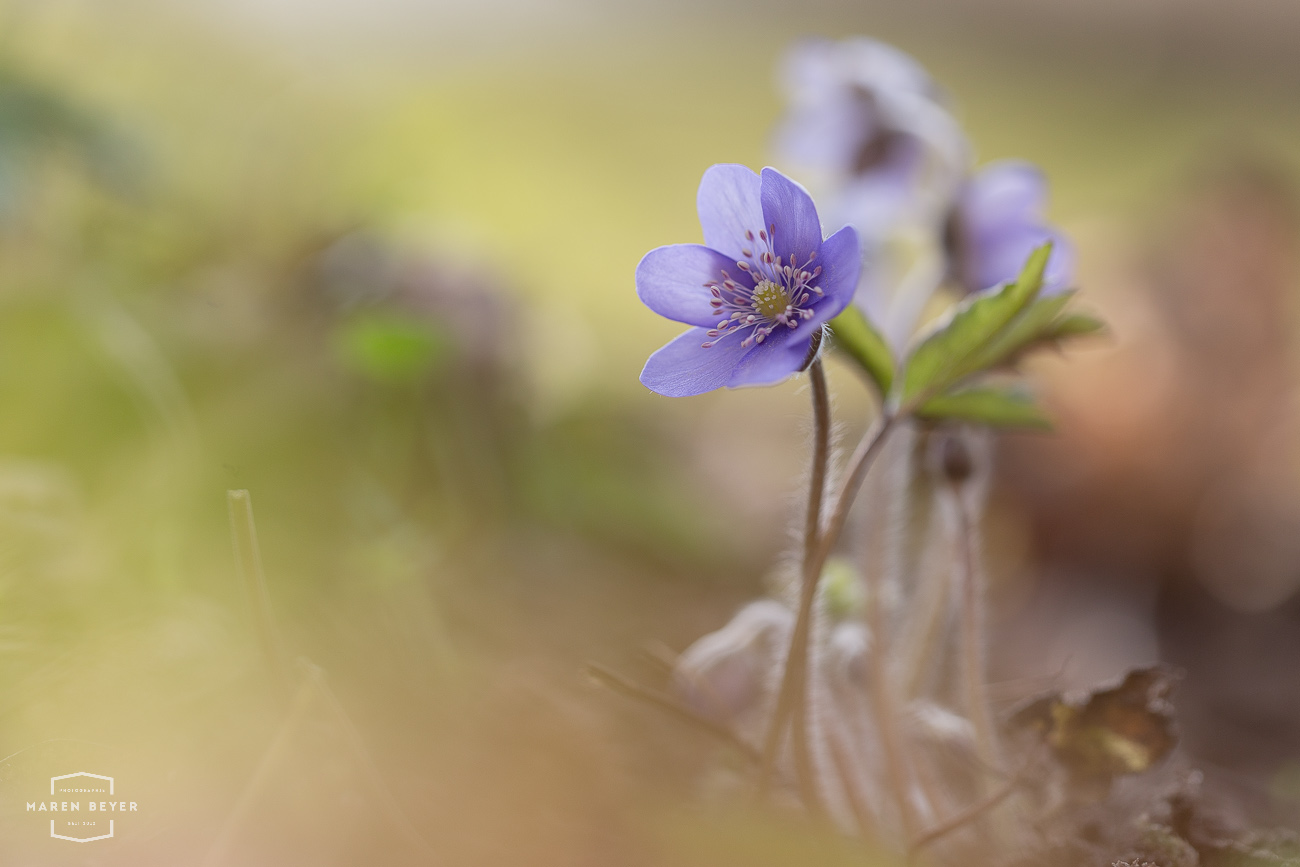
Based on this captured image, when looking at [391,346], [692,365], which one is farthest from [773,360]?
[391,346]

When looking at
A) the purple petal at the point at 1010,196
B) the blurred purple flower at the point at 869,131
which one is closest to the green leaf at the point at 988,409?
the purple petal at the point at 1010,196

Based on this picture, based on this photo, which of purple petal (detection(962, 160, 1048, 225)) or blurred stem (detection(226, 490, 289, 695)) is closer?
blurred stem (detection(226, 490, 289, 695))

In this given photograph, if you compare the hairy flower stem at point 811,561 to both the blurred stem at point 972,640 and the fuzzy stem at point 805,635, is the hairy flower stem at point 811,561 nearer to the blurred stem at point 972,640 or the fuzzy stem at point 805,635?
the fuzzy stem at point 805,635

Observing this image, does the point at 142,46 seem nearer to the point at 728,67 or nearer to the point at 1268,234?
the point at 1268,234

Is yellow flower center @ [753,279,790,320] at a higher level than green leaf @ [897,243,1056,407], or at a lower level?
higher

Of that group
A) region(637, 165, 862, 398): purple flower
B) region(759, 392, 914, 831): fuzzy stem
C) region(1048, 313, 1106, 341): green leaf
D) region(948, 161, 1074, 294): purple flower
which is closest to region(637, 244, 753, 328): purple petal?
region(637, 165, 862, 398): purple flower

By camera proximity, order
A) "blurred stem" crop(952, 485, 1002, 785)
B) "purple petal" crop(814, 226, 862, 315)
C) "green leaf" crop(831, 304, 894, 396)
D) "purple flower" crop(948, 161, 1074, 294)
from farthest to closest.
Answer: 1. "purple flower" crop(948, 161, 1074, 294)
2. "blurred stem" crop(952, 485, 1002, 785)
3. "green leaf" crop(831, 304, 894, 396)
4. "purple petal" crop(814, 226, 862, 315)

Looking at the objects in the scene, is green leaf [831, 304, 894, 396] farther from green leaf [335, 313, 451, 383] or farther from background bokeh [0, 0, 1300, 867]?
green leaf [335, 313, 451, 383]

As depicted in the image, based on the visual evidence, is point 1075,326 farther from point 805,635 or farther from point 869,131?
point 869,131
